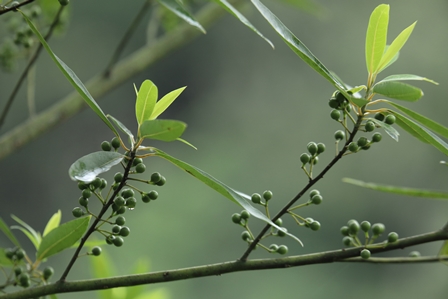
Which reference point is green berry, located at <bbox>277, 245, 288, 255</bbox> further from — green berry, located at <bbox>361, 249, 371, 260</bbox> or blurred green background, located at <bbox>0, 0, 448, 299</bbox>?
blurred green background, located at <bbox>0, 0, 448, 299</bbox>

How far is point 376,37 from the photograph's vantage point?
1.42 ft

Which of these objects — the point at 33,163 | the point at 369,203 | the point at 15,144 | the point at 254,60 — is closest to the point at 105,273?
the point at 15,144

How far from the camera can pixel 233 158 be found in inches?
312

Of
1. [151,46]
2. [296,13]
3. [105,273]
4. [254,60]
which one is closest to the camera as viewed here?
[105,273]

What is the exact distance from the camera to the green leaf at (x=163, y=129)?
30 centimetres

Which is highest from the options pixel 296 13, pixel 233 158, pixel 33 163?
pixel 296 13

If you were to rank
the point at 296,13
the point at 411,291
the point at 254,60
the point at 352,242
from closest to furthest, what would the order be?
the point at 352,242
the point at 411,291
the point at 296,13
the point at 254,60

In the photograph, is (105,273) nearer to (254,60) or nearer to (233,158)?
(233,158)

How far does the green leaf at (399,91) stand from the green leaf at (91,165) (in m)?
0.19

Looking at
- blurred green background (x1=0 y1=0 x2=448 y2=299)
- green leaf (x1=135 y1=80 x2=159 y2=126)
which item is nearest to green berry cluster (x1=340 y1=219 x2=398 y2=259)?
green leaf (x1=135 y1=80 x2=159 y2=126)

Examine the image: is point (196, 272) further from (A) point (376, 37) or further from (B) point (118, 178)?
(A) point (376, 37)

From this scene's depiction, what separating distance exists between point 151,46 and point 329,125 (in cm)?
648

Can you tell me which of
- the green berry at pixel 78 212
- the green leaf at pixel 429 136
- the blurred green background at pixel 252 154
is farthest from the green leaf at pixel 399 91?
the blurred green background at pixel 252 154

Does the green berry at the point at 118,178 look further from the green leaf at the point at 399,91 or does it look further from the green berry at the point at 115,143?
the green leaf at the point at 399,91
